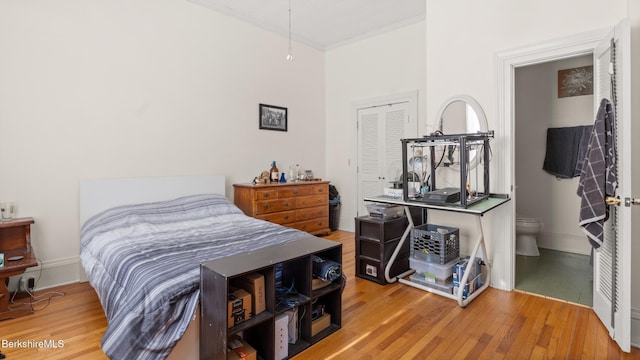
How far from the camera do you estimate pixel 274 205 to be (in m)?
4.37

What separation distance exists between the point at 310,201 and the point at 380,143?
53.8 inches

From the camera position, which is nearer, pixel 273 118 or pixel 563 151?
pixel 563 151

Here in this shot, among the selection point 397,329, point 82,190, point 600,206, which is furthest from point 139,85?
point 600,206

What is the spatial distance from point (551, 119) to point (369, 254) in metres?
2.89

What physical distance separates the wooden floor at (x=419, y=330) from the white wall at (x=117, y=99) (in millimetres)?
887

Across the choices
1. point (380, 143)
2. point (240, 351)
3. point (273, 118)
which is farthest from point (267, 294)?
point (380, 143)

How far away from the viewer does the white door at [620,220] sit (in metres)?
1.92

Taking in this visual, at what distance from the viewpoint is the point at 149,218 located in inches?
123

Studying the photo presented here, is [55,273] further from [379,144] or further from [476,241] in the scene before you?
[379,144]

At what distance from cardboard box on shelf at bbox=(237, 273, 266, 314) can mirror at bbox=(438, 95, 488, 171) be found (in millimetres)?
2233

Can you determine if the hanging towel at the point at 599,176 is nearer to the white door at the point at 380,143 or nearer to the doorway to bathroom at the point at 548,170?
the doorway to bathroom at the point at 548,170

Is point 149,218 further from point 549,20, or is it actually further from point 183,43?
point 549,20

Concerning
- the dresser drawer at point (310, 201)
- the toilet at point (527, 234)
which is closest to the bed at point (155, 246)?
the dresser drawer at point (310, 201)

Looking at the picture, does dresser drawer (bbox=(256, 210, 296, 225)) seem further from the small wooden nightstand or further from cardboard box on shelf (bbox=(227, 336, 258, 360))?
cardboard box on shelf (bbox=(227, 336, 258, 360))
